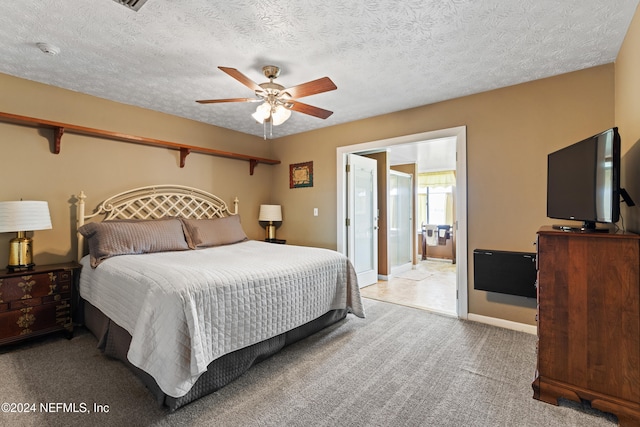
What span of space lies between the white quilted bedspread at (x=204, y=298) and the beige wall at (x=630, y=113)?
→ 7.18 feet

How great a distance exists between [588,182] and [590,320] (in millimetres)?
860

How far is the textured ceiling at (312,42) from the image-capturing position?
71.7 inches

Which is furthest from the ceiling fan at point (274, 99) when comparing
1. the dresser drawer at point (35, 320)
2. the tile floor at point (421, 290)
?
the tile floor at point (421, 290)

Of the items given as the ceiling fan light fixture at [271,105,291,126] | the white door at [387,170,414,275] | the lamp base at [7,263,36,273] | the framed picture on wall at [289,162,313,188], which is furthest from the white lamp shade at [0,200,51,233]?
the white door at [387,170,414,275]

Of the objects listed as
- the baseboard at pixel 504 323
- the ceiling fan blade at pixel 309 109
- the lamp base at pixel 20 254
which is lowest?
the baseboard at pixel 504 323

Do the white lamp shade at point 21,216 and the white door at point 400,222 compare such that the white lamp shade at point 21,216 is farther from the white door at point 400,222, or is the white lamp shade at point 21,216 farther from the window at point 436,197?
the window at point 436,197

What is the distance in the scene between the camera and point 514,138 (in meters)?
2.91

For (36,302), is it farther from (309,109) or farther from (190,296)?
(309,109)

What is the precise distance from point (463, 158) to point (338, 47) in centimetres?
182

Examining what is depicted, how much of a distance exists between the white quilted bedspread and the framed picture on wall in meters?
1.82

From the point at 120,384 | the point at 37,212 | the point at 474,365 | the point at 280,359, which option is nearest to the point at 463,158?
the point at 474,365

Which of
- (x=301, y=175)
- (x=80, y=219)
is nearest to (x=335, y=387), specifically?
(x=80, y=219)

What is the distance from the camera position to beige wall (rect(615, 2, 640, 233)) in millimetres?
1867

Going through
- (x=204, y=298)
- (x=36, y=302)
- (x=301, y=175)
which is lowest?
(x=36, y=302)
